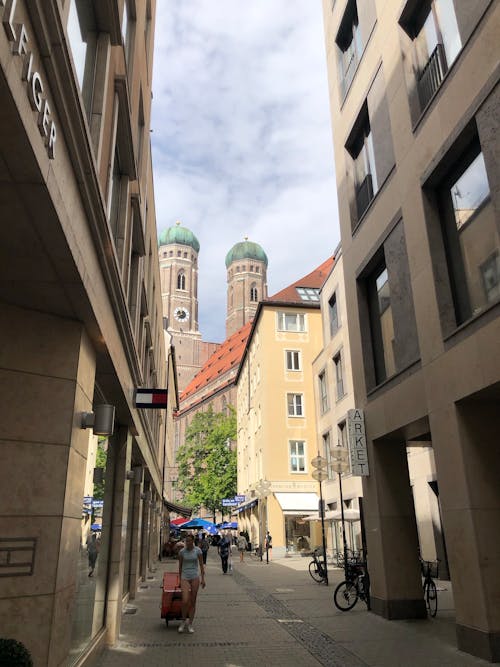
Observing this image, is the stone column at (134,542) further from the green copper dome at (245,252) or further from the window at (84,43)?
the green copper dome at (245,252)

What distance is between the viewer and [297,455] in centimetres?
4272

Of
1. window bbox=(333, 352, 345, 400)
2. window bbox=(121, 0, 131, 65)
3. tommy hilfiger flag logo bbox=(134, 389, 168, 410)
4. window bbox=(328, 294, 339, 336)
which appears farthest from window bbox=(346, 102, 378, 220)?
window bbox=(333, 352, 345, 400)

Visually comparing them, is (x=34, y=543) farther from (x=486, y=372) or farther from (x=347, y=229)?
(x=347, y=229)

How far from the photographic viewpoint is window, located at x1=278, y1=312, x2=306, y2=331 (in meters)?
45.3

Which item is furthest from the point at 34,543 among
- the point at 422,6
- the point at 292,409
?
the point at 292,409

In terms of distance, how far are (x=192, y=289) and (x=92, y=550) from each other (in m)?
136

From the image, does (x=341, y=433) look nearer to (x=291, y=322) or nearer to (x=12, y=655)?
(x=291, y=322)

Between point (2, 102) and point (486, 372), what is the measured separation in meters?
7.70

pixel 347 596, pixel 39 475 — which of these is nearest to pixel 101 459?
pixel 39 475

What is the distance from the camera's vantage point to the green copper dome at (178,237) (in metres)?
148

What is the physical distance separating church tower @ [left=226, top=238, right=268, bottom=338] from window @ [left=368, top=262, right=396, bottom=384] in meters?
126

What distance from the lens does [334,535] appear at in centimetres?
3431

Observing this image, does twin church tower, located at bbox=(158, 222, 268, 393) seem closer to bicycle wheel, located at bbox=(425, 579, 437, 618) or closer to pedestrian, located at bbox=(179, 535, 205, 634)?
bicycle wheel, located at bbox=(425, 579, 437, 618)

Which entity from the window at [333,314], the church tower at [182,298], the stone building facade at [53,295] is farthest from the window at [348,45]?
the church tower at [182,298]
